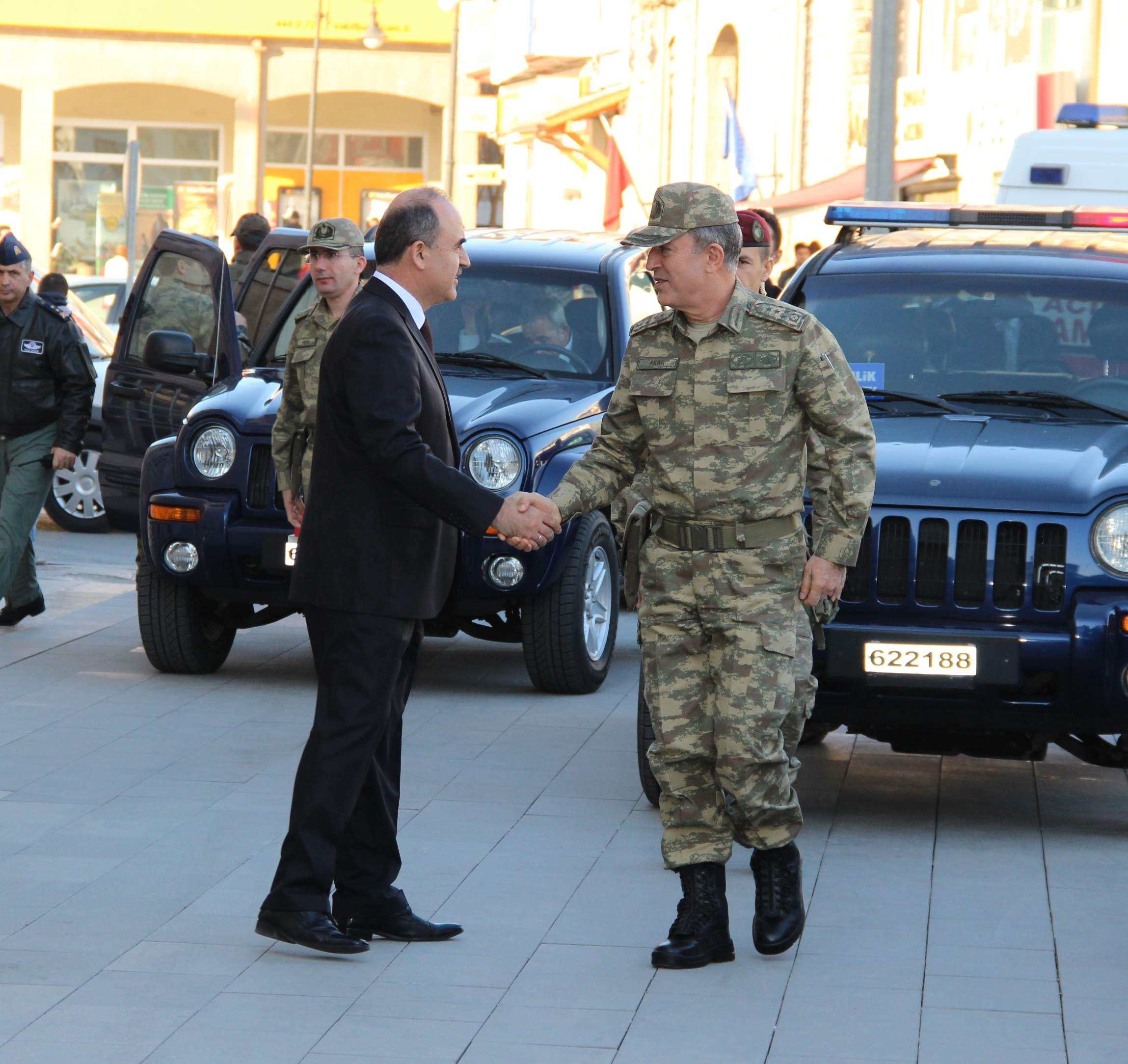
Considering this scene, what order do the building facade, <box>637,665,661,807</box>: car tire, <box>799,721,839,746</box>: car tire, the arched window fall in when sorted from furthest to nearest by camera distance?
the building facade → the arched window → <box>799,721,839,746</box>: car tire → <box>637,665,661,807</box>: car tire

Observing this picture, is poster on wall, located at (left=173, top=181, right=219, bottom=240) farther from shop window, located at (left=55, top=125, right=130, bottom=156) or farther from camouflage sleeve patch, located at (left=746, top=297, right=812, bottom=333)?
camouflage sleeve patch, located at (left=746, top=297, right=812, bottom=333)

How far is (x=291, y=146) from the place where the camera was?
167 ft

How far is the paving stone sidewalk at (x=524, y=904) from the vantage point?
185 inches

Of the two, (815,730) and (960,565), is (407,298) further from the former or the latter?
(815,730)

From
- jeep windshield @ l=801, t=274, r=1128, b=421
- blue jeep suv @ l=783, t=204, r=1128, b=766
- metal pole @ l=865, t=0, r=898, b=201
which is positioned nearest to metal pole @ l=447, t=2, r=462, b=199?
metal pole @ l=865, t=0, r=898, b=201

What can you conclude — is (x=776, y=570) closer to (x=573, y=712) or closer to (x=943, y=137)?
(x=573, y=712)

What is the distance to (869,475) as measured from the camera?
5.34m

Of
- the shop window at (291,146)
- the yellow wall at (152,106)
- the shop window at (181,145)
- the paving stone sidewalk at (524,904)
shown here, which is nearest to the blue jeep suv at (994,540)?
the paving stone sidewalk at (524,904)

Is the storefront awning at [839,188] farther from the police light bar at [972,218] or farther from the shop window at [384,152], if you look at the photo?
the shop window at [384,152]

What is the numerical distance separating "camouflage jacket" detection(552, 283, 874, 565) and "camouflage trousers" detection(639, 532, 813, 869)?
123 mm

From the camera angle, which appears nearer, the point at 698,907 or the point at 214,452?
the point at 698,907

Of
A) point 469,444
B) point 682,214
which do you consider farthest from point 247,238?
point 682,214

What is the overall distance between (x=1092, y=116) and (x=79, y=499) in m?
7.43

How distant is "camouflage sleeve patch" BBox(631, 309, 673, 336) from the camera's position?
17.8ft
